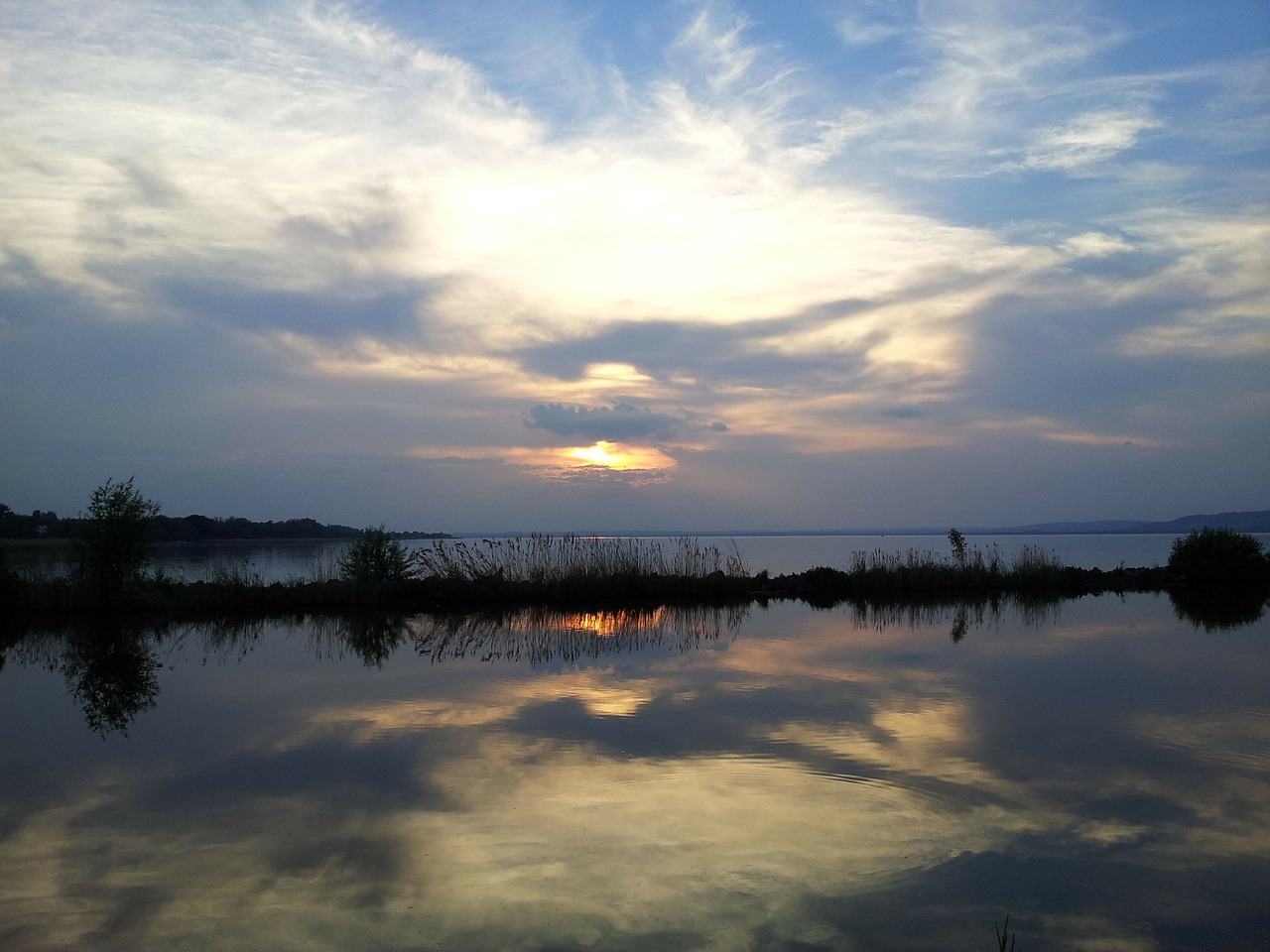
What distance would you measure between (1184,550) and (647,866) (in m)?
23.6

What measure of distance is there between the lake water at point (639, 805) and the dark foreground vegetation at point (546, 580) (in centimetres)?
600

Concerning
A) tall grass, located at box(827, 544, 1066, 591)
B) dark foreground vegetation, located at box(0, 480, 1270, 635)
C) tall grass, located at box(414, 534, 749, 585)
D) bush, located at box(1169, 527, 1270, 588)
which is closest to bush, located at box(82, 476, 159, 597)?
dark foreground vegetation, located at box(0, 480, 1270, 635)

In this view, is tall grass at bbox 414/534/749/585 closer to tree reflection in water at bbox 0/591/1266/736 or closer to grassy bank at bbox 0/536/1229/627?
grassy bank at bbox 0/536/1229/627

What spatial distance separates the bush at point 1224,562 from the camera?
21953 millimetres

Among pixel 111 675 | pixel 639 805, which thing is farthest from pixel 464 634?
pixel 639 805

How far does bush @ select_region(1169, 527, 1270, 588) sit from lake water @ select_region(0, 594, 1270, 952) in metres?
13.7

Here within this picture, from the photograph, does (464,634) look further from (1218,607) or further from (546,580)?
(1218,607)

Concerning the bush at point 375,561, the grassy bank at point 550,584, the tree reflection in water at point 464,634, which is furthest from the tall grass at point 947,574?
the bush at point 375,561

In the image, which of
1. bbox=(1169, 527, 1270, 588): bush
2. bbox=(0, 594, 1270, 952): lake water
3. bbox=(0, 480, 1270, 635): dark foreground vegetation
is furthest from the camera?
bbox=(1169, 527, 1270, 588): bush

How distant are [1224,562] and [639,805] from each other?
2268 cm

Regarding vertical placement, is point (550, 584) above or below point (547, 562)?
below

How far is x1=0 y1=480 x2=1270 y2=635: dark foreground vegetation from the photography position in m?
15.9

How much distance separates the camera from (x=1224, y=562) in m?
22.1

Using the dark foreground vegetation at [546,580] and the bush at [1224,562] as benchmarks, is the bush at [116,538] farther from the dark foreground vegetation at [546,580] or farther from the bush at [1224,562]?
the bush at [1224,562]
